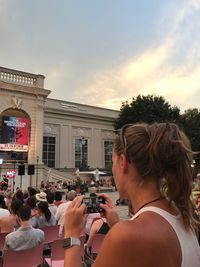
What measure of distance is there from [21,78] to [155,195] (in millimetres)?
29930

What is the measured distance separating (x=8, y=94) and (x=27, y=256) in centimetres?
2573

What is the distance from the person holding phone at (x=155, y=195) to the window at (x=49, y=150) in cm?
3306

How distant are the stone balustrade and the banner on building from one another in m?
3.90

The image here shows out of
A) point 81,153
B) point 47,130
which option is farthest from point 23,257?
point 81,153

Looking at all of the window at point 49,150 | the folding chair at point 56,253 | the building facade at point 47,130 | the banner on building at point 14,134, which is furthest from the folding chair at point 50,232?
the window at point 49,150

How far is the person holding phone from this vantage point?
3.35 ft

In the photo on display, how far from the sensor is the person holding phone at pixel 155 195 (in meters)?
1.02

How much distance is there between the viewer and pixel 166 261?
1008 millimetres

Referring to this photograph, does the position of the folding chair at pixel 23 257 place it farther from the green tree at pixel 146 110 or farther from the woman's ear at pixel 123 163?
the green tree at pixel 146 110

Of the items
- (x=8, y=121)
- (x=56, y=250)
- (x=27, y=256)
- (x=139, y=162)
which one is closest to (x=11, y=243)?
(x=27, y=256)

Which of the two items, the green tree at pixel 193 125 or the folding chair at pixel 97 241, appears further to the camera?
the green tree at pixel 193 125

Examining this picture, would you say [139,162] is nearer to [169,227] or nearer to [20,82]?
[169,227]

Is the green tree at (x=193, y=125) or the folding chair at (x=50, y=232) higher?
the green tree at (x=193, y=125)

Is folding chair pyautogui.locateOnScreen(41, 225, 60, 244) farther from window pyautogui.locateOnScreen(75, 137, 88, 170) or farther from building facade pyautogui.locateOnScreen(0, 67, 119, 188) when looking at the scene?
window pyautogui.locateOnScreen(75, 137, 88, 170)
